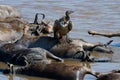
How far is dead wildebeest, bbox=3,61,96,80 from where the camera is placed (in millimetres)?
8930

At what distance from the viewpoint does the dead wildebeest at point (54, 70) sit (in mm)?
8930

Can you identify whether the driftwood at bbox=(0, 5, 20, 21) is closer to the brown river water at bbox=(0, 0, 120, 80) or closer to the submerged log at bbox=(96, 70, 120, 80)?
the brown river water at bbox=(0, 0, 120, 80)

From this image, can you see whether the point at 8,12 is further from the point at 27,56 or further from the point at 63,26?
the point at 27,56

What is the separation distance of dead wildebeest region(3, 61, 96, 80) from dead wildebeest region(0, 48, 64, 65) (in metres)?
0.41

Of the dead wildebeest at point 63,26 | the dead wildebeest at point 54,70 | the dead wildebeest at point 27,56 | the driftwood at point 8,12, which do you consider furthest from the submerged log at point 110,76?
the driftwood at point 8,12

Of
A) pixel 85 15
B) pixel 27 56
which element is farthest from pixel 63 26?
pixel 85 15

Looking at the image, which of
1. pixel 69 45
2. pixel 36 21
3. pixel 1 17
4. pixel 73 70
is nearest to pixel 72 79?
pixel 73 70

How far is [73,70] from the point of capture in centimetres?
898

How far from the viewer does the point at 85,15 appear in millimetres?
16344

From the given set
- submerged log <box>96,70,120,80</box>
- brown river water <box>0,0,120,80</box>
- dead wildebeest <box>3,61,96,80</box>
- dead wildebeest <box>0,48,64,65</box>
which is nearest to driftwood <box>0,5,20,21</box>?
brown river water <box>0,0,120,80</box>

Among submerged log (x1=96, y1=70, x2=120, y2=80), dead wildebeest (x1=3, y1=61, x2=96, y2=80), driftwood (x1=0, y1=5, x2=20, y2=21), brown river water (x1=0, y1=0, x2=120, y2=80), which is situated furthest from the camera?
driftwood (x1=0, y1=5, x2=20, y2=21)

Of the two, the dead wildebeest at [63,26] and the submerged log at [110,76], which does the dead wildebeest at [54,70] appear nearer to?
the submerged log at [110,76]

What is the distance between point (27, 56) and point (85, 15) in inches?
248

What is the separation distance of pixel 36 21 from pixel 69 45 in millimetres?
3178
